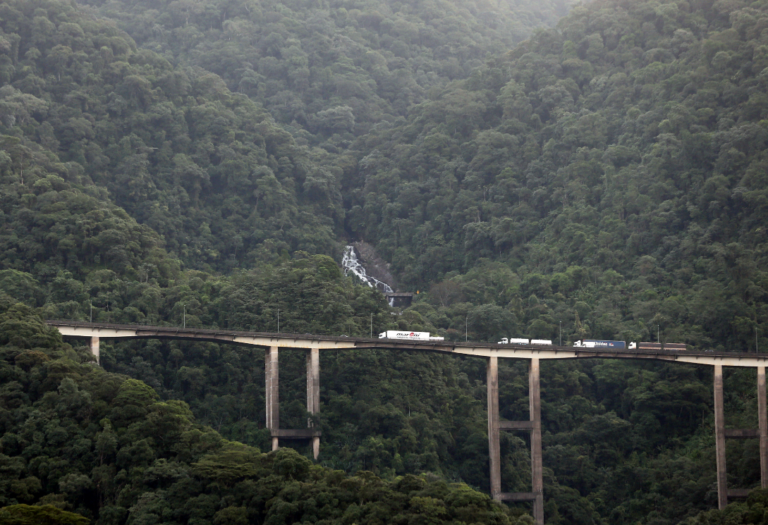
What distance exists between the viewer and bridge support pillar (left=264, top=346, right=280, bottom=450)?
85.1 m

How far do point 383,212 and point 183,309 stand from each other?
46902 millimetres

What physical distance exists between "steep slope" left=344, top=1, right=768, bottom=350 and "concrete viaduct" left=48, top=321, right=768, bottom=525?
8.56 metres

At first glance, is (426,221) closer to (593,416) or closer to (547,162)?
(547,162)

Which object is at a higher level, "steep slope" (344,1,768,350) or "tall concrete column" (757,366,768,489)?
"steep slope" (344,1,768,350)

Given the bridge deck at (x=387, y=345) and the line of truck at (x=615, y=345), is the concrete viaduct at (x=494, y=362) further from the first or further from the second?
the line of truck at (x=615, y=345)

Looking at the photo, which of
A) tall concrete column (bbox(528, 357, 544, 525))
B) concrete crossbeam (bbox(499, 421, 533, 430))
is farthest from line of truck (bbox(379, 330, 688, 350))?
concrete crossbeam (bbox(499, 421, 533, 430))

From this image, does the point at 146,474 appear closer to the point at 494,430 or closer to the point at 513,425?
the point at 494,430

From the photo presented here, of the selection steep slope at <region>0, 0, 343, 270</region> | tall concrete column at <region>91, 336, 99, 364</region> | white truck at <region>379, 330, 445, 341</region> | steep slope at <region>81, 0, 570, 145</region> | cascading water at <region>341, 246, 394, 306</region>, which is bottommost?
tall concrete column at <region>91, 336, 99, 364</region>

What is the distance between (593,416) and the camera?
9762cm

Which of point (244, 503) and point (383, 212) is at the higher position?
point (383, 212)

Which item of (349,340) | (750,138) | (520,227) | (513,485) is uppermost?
(750,138)

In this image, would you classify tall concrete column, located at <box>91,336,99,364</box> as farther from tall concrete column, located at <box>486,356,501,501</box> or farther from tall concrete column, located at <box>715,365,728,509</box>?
tall concrete column, located at <box>715,365,728,509</box>

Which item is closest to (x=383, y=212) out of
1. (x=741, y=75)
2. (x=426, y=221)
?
(x=426, y=221)

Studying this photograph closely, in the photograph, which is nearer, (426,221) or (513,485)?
(513,485)
